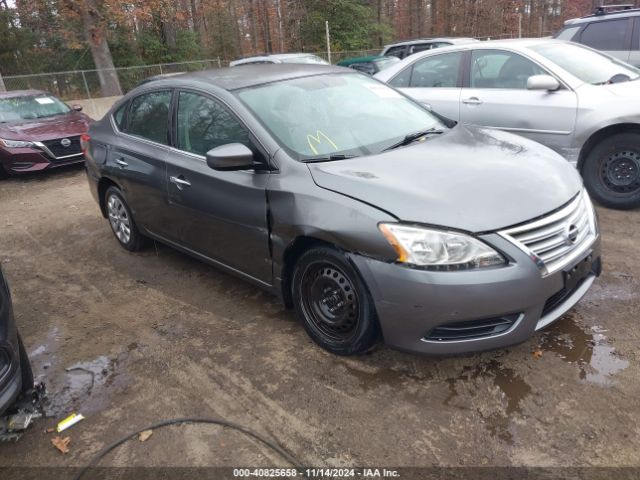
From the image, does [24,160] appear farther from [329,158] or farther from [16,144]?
[329,158]

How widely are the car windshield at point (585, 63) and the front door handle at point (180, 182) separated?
4.02 metres

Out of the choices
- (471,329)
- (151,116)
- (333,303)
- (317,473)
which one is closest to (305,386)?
(333,303)

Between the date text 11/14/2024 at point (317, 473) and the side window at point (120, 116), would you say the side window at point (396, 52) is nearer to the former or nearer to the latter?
the side window at point (120, 116)

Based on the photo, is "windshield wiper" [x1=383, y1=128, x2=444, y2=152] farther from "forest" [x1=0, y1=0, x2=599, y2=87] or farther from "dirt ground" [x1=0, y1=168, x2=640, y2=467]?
"forest" [x1=0, y1=0, x2=599, y2=87]

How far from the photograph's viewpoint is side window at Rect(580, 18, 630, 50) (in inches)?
326

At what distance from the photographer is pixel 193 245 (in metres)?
4.05

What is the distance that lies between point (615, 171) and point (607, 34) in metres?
4.78

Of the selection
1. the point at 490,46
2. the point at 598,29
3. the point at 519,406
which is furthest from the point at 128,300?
the point at 598,29

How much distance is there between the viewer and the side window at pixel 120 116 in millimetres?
4781

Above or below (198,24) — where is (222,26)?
below

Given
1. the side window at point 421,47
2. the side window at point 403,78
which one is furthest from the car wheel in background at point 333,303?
the side window at point 421,47

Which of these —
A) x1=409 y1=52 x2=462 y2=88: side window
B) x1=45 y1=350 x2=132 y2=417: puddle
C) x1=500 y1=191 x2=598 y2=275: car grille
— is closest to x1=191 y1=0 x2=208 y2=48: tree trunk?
x1=409 y1=52 x2=462 y2=88: side window

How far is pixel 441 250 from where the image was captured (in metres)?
2.54

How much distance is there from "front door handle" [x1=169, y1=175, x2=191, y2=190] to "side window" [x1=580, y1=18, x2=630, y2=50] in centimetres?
787
